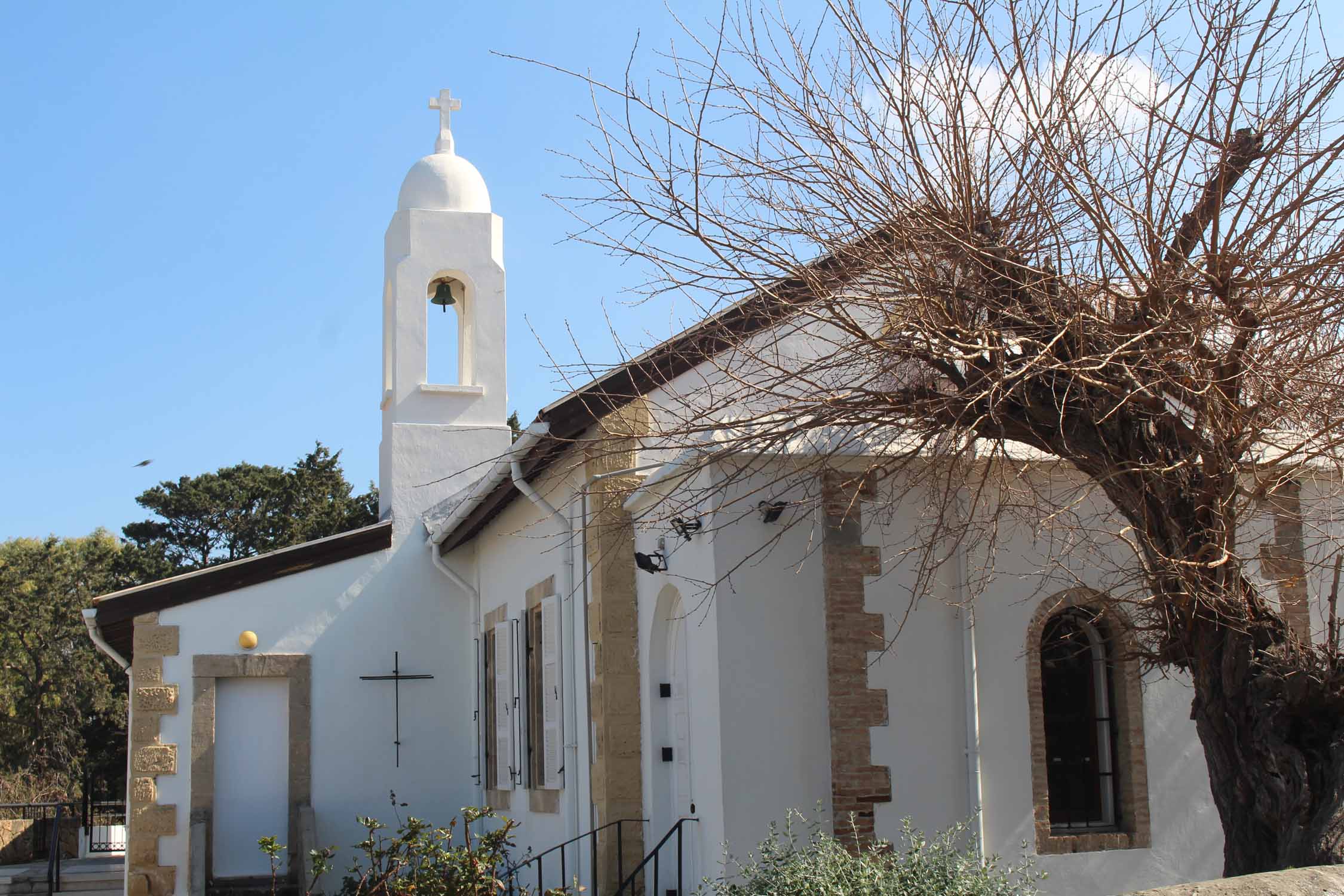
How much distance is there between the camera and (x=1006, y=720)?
7922 millimetres

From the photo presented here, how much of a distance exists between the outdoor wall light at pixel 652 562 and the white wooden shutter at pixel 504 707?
3633 mm

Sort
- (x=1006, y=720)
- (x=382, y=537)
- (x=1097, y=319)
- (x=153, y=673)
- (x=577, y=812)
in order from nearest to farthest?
(x=1097, y=319), (x=1006, y=720), (x=577, y=812), (x=153, y=673), (x=382, y=537)

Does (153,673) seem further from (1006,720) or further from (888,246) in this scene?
(888,246)

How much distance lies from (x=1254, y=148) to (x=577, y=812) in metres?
6.50

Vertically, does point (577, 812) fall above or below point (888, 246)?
below

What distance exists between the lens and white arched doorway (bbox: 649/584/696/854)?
8727 mm

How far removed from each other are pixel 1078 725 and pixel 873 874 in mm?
3136

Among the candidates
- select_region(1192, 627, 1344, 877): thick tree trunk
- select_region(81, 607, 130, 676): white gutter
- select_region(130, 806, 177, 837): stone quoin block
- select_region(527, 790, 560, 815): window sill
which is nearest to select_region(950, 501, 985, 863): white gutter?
select_region(1192, 627, 1344, 877): thick tree trunk

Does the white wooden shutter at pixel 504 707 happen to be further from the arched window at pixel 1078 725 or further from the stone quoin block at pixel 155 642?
the arched window at pixel 1078 725

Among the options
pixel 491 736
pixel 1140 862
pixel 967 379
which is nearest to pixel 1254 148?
pixel 967 379

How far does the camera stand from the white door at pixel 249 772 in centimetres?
1239

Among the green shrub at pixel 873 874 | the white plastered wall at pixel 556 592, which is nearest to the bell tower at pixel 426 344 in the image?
the white plastered wall at pixel 556 592

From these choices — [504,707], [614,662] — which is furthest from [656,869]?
[504,707]

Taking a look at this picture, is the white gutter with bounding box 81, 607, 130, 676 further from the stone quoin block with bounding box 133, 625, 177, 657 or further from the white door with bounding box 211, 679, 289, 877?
the white door with bounding box 211, 679, 289, 877
